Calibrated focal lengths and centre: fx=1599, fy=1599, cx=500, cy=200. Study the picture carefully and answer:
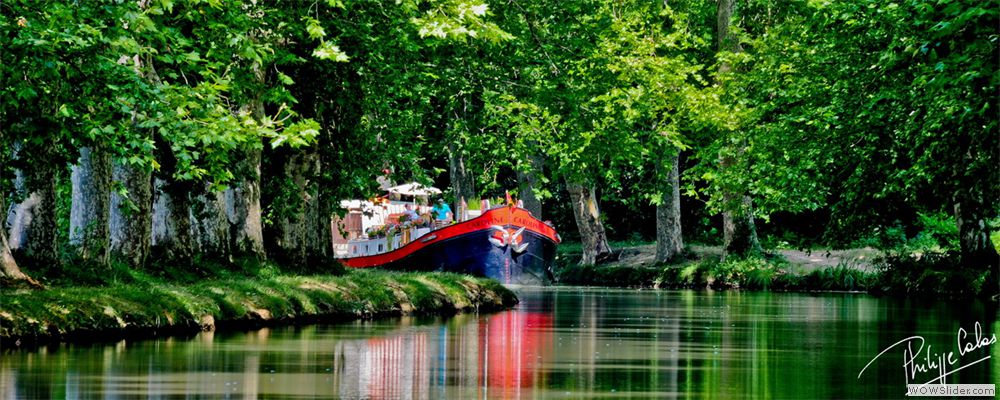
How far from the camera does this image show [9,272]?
18.9 meters

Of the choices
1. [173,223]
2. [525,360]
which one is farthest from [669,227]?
[525,360]

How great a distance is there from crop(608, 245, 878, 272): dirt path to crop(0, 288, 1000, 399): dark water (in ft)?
67.3

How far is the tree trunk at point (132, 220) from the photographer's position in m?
23.7

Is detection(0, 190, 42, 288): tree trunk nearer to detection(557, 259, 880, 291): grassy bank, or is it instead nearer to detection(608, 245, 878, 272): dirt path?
detection(557, 259, 880, 291): grassy bank

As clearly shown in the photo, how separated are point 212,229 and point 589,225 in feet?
100

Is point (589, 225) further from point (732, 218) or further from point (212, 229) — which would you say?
point (212, 229)

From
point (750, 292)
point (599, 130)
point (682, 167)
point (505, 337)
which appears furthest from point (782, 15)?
point (505, 337)

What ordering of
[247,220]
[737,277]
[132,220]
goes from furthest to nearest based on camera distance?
[737,277] → [247,220] → [132,220]

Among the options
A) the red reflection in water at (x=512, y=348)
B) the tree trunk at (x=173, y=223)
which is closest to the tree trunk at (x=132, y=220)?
the tree trunk at (x=173, y=223)

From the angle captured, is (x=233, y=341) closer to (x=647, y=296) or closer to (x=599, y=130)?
(x=599, y=130)

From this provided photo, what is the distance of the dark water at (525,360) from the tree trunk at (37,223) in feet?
10.6

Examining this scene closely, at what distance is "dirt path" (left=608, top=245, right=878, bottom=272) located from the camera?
46.8 m

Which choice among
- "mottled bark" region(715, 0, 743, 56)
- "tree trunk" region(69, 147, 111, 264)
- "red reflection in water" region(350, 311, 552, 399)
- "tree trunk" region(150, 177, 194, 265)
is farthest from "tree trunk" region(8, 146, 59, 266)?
"mottled bark" region(715, 0, 743, 56)

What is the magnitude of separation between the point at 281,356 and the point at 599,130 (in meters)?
17.4
